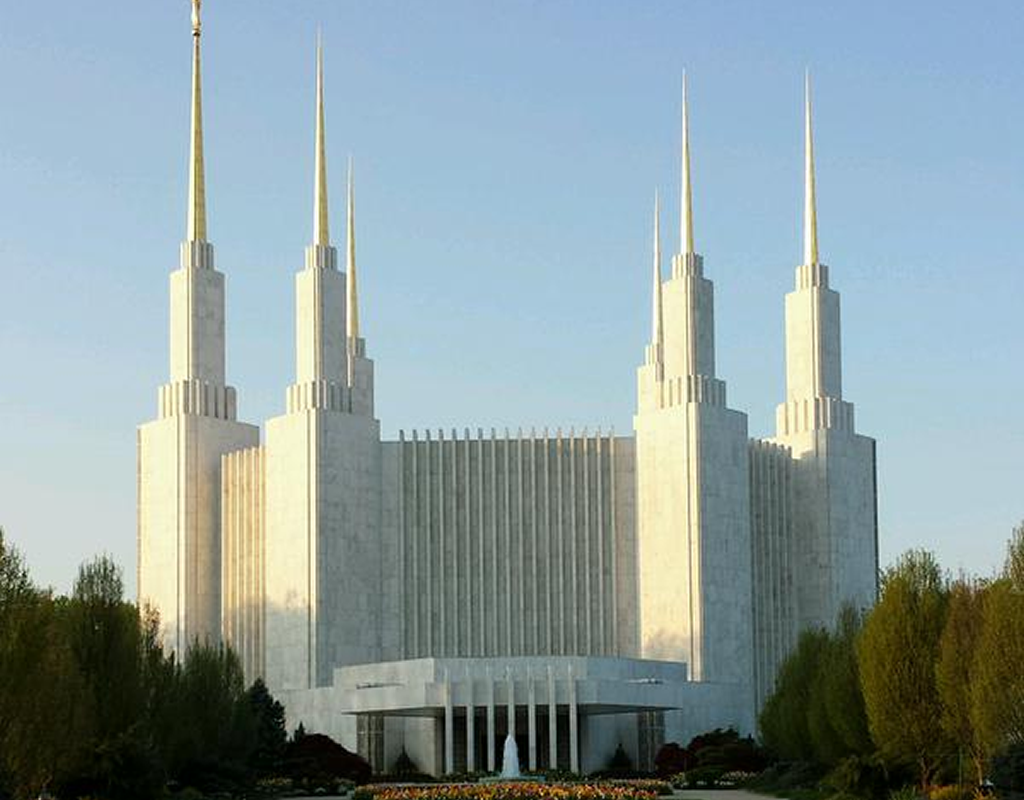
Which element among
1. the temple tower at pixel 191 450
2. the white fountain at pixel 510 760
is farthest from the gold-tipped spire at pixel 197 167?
the white fountain at pixel 510 760

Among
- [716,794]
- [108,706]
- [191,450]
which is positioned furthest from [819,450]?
[108,706]

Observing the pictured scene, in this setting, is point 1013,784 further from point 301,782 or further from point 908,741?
point 301,782

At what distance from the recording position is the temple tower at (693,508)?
74.0 meters

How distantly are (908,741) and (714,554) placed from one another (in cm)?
3285

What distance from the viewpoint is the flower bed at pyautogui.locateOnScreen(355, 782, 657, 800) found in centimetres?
4431

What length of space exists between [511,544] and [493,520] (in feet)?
3.71

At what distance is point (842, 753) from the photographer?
4947 cm

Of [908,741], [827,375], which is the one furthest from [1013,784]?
[827,375]

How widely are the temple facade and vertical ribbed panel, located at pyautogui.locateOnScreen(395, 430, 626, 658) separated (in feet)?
0.25

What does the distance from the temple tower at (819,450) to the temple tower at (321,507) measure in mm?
16238

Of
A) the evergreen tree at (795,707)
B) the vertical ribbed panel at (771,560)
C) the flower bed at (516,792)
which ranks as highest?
Answer: the vertical ribbed panel at (771,560)

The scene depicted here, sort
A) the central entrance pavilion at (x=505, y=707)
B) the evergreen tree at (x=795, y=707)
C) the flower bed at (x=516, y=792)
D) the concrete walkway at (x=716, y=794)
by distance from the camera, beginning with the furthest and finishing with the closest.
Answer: the central entrance pavilion at (x=505, y=707), the evergreen tree at (x=795, y=707), the concrete walkway at (x=716, y=794), the flower bed at (x=516, y=792)

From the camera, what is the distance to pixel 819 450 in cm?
7900

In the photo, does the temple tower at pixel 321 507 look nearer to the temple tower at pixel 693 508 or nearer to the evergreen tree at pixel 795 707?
the temple tower at pixel 693 508
